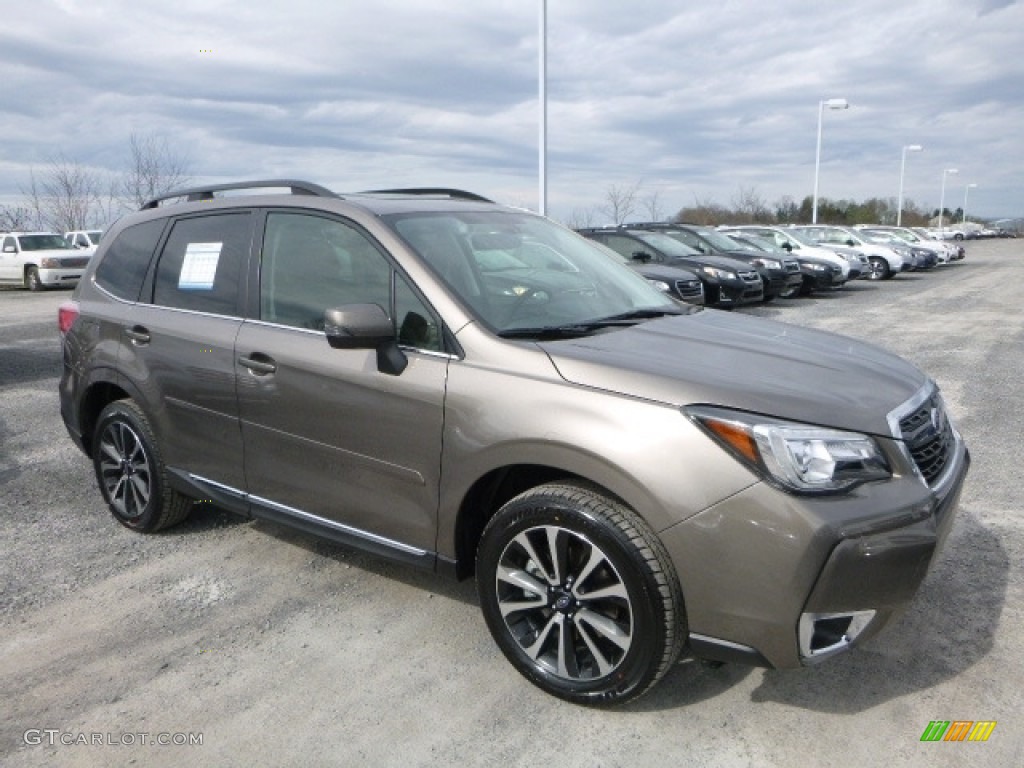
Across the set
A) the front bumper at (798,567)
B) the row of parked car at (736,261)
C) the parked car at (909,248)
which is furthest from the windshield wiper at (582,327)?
the parked car at (909,248)

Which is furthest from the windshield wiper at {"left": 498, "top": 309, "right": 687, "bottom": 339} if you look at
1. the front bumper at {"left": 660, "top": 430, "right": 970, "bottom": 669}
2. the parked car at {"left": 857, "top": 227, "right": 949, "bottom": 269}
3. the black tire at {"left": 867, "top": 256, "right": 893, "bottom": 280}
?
the parked car at {"left": 857, "top": 227, "right": 949, "bottom": 269}

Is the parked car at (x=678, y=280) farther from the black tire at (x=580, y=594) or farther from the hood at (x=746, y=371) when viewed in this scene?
the black tire at (x=580, y=594)

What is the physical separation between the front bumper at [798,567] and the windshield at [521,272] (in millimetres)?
1084

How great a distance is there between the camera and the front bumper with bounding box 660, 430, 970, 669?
2.37 m

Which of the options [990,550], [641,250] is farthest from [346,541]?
[641,250]

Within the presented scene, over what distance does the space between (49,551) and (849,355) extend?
394cm

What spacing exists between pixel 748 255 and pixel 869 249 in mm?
9908

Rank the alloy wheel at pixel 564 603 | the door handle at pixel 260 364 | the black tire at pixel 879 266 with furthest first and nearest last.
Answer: the black tire at pixel 879 266 → the door handle at pixel 260 364 → the alloy wheel at pixel 564 603

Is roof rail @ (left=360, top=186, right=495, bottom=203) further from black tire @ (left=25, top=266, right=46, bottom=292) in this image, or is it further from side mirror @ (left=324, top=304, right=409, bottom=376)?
black tire @ (left=25, top=266, right=46, bottom=292)

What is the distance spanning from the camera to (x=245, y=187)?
404cm

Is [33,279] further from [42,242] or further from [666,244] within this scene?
[666,244]

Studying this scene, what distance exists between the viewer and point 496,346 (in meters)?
2.93

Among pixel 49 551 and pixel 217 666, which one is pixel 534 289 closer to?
pixel 217 666

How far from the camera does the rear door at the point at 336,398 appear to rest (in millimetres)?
3066
